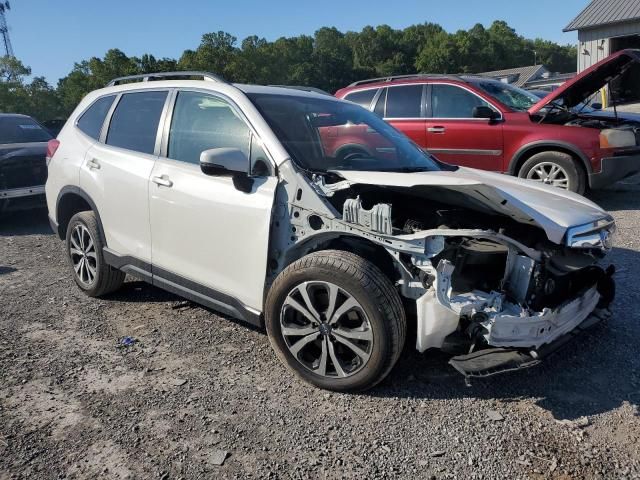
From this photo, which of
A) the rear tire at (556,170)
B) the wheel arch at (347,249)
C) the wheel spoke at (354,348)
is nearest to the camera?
the wheel spoke at (354,348)

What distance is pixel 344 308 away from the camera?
9.66 feet

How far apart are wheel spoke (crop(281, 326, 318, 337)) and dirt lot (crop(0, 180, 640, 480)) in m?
0.33

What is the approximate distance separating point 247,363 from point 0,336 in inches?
77.7

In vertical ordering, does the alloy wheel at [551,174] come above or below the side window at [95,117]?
below

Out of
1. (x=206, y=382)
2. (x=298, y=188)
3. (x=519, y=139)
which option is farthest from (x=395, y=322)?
(x=519, y=139)

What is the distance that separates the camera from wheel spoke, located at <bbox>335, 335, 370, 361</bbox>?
2938mm

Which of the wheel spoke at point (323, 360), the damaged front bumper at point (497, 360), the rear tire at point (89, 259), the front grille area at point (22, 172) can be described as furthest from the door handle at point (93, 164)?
the front grille area at point (22, 172)

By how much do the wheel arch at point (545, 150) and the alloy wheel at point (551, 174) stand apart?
203mm

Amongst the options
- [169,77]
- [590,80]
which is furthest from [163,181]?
[590,80]

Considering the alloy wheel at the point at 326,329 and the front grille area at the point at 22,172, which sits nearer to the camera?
the alloy wheel at the point at 326,329

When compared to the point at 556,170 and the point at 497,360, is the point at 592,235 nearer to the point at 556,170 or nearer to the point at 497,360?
the point at 497,360

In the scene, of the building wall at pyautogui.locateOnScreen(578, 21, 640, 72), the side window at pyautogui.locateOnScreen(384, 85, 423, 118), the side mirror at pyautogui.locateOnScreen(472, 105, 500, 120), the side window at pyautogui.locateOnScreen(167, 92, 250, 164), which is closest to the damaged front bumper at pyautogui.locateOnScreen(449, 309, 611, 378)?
the side window at pyautogui.locateOnScreen(167, 92, 250, 164)

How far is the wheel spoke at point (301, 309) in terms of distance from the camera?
10.1 feet

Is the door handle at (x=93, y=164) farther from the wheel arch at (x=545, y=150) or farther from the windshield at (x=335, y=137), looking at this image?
the wheel arch at (x=545, y=150)
